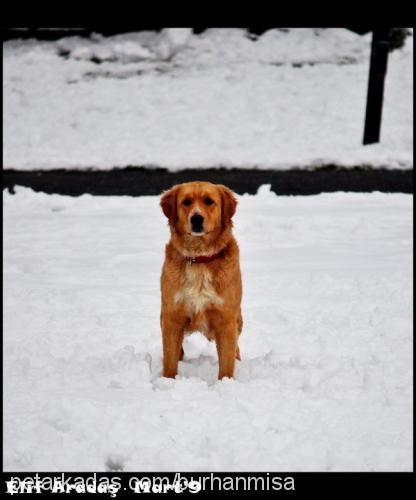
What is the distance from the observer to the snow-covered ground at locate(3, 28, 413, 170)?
14578 mm

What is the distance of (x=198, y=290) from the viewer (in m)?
4.29

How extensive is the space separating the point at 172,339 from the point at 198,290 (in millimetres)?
402

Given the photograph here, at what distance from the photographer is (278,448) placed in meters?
3.51

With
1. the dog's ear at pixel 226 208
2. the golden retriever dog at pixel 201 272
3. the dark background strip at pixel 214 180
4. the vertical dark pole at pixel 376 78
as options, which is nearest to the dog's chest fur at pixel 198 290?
the golden retriever dog at pixel 201 272

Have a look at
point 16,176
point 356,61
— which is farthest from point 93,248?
point 356,61

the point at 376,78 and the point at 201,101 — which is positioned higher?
the point at 201,101

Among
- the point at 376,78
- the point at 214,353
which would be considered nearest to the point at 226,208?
the point at 214,353

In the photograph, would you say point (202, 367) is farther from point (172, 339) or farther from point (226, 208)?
→ point (226, 208)

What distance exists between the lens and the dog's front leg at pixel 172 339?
441cm

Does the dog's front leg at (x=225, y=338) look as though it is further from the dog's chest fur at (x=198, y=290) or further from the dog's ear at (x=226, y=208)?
the dog's ear at (x=226, y=208)

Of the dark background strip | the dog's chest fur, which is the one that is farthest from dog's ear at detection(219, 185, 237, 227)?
the dark background strip

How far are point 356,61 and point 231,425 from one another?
1593 centimetres

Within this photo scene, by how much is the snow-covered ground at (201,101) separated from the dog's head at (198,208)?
9.54 m

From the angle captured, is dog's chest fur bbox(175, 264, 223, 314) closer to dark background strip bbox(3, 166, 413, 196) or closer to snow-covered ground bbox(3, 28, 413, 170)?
dark background strip bbox(3, 166, 413, 196)
